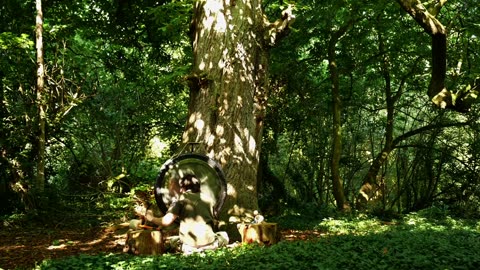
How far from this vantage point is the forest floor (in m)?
7.52

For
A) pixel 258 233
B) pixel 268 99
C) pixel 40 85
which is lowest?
pixel 258 233

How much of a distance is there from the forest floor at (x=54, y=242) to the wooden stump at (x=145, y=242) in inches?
34.0

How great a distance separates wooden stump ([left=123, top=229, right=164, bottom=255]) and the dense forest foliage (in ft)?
10.7

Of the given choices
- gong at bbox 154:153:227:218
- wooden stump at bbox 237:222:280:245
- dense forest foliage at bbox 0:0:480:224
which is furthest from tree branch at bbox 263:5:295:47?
wooden stump at bbox 237:222:280:245

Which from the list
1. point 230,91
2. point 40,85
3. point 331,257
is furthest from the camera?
point 40,85

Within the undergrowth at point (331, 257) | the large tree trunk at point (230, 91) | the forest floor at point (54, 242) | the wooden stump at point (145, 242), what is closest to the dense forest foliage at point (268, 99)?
the large tree trunk at point (230, 91)

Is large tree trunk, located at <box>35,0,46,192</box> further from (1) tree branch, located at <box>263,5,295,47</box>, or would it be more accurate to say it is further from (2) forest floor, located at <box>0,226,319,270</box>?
(1) tree branch, located at <box>263,5,295,47</box>

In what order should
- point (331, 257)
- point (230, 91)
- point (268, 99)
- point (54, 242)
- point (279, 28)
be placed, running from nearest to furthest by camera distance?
point (331, 257)
point (54, 242)
point (230, 91)
point (279, 28)
point (268, 99)

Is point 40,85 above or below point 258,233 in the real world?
above

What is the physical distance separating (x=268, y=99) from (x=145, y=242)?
9838mm

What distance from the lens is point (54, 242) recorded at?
8.70 meters

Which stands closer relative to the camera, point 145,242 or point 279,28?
point 145,242

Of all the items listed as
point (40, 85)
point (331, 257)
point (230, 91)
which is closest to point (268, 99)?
point (230, 91)

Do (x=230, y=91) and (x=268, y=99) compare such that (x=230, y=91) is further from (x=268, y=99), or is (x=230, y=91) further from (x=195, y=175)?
(x=268, y=99)
